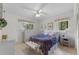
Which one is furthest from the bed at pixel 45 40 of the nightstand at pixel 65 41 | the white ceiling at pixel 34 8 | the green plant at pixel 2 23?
the green plant at pixel 2 23

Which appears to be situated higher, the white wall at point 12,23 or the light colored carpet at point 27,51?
the white wall at point 12,23

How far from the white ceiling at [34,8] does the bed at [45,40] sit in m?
0.27

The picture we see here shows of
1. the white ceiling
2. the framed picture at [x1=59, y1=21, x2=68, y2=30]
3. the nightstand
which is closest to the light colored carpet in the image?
the nightstand

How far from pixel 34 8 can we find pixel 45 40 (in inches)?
18.3

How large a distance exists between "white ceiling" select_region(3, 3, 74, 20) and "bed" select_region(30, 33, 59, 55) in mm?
265

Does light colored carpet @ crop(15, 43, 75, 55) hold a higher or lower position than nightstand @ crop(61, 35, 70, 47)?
lower

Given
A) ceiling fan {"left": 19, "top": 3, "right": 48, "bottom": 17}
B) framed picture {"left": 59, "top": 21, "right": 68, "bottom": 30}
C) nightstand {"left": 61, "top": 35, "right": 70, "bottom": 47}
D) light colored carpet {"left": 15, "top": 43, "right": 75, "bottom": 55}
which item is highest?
ceiling fan {"left": 19, "top": 3, "right": 48, "bottom": 17}

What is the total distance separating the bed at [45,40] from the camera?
5.28 feet

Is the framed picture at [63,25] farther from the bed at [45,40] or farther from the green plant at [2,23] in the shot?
the green plant at [2,23]

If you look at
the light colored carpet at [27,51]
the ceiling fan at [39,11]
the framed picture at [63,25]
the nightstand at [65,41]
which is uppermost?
the ceiling fan at [39,11]

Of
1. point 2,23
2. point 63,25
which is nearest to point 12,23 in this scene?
point 2,23

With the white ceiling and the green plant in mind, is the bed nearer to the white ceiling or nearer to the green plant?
the white ceiling

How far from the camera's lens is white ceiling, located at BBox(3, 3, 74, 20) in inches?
62.9
